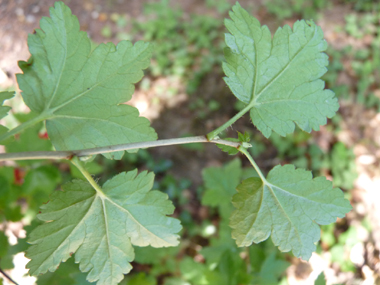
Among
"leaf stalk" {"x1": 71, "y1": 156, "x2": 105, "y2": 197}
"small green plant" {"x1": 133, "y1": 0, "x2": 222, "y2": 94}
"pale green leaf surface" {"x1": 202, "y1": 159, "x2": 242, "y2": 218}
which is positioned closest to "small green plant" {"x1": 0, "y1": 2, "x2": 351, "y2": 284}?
"leaf stalk" {"x1": 71, "y1": 156, "x2": 105, "y2": 197}

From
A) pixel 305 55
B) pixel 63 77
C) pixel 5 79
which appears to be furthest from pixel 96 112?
pixel 5 79

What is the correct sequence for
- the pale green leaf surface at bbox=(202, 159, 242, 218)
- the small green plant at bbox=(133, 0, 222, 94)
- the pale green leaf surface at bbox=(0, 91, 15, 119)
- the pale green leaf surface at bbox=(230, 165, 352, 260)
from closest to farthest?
the pale green leaf surface at bbox=(0, 91, 15, 119) → the pale green leaf surface at bbox=(230, 165, 352, 260) → the pale green leaf surface at bbox=(202, 159, 242, 218) → the small green plant at bbox=(133, 0, 222, 94)

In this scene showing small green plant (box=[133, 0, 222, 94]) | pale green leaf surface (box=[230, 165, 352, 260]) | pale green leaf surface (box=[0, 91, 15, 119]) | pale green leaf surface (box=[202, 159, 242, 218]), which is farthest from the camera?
small green plant (box=[133, 0, 222, 94])

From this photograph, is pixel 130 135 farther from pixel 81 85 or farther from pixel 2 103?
pixel 2 103

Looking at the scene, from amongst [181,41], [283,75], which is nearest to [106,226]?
[283,75]

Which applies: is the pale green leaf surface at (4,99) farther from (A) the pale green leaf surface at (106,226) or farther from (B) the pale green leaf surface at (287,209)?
(B) the pale green leaf surface at (287,209)

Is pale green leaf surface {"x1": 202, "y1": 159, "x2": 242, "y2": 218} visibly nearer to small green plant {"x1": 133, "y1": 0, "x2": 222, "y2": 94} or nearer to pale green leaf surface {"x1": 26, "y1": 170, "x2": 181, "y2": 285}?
pale green leaf surface {"x1": 26, "y1": 170, "x2": 181, "y2": 285}
